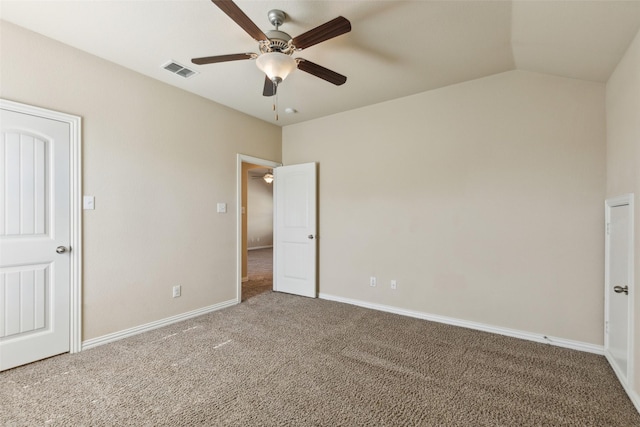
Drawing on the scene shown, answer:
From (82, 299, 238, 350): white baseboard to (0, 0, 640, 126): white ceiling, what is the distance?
8.72 feet

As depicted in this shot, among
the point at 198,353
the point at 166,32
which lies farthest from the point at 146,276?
the point at 166,32

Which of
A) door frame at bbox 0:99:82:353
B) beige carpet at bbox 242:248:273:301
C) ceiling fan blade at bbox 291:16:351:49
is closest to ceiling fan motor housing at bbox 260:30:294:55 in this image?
ceiling fan blade at bbox 291:16:351:49

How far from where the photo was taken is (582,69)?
2.53 meters

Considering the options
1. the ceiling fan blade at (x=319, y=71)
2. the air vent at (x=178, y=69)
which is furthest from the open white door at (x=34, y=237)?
the ceiling fan blade at (x=319, y=71)

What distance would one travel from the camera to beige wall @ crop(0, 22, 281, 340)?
255 cm

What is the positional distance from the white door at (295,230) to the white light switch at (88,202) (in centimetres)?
249

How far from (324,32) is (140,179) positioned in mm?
2416

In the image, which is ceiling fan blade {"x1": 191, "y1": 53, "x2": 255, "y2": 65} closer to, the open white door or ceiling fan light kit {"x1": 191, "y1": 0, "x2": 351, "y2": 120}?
ceiling fan light kit {"x1": 191, "y1": 0, "x2": 351, "y2": 120}

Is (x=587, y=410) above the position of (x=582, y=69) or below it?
below

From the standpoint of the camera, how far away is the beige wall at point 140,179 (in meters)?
2.55

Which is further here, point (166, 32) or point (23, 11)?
point (166, 32)

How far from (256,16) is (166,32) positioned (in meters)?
0.80

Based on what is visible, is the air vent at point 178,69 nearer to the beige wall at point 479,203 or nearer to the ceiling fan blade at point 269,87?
the ceiling fan blade at point 269,87

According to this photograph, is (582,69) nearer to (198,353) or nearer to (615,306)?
(615,306)
